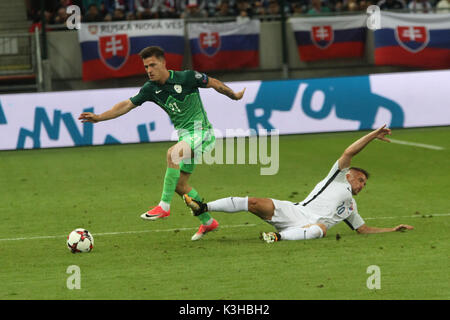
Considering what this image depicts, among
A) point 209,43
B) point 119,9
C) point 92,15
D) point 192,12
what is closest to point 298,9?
point 209,43

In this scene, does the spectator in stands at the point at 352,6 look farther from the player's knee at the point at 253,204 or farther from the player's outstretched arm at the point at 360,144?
the player's knee at the point at 253,204

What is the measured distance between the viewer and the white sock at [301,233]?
957 cm

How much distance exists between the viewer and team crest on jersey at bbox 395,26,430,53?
25312 millimetres

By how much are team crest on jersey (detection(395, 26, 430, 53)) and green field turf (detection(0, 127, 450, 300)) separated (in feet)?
25.8

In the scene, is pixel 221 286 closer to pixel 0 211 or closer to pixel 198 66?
pixel 0 211

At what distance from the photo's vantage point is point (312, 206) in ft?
31.8

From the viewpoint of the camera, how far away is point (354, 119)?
19.7 metres

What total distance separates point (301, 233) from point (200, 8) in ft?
56.0

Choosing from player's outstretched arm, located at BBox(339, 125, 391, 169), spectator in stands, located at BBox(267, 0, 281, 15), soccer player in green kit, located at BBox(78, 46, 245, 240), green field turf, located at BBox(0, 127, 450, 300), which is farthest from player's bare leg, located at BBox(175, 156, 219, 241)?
spectator in stands, located at BBox(267, 0, 281, 15)

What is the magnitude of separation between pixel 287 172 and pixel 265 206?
6.23 meters

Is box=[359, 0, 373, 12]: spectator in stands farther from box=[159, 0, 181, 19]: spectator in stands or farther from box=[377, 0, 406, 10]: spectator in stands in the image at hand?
box=[159, 0, 181, 19]: spectator in stands

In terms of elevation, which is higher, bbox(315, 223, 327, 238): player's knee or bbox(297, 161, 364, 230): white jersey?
bbox(297, 161, 364, 230): white jersey

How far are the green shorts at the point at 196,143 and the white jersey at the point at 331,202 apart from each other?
129 centimetres
